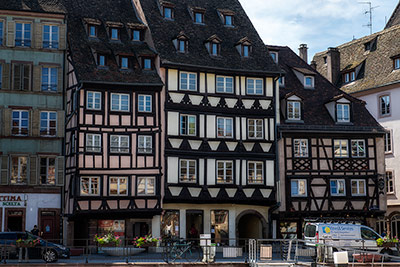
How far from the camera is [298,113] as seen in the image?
45500 mm

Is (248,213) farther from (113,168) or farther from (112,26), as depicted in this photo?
(112,26)

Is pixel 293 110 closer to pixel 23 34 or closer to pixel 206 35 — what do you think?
pixel 206 35

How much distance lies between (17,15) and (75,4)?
15.6 feet

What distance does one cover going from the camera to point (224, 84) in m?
43.4

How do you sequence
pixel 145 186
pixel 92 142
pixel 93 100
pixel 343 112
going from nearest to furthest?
pixel 92 142
pixel 93 100
pixel 145 186
pixel 343 112

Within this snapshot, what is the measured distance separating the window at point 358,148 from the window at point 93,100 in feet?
53.8

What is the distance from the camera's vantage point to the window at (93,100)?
40.1m

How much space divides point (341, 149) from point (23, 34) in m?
20.7

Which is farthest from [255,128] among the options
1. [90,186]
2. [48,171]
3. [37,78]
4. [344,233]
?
[37,78]

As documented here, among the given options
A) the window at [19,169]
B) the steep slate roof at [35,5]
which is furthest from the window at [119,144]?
the steep slate roof at [35,5]

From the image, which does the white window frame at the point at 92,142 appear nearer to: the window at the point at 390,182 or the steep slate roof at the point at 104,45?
the steep slate roof at the point at 104,45

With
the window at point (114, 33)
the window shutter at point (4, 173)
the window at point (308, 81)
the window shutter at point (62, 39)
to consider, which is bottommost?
the window shutter at point (4, 173)

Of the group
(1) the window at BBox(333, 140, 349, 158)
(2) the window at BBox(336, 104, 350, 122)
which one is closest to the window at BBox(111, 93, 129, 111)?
(1) the window at BBox(333, 140, 349, 158)

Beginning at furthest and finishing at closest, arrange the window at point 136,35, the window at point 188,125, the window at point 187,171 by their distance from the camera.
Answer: the window at point 136,35
the window at point 188,125
the window at point 187,171
